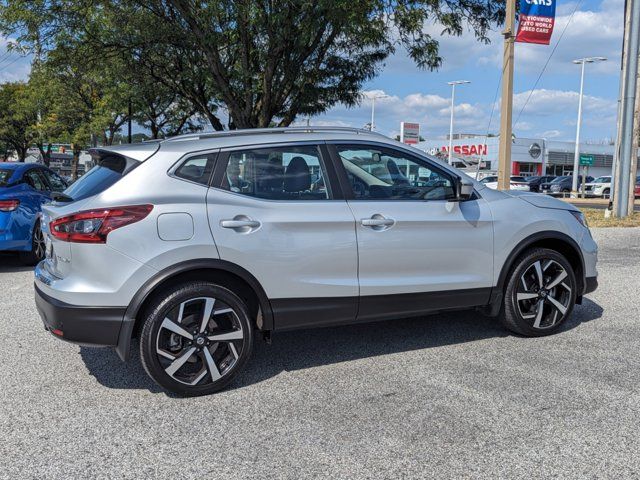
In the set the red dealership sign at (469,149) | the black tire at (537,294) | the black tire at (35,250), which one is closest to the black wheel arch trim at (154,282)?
the black tire at (537,294)

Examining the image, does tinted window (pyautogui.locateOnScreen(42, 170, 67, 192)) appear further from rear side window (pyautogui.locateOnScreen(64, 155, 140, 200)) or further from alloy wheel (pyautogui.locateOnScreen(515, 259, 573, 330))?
alloy wheel (pyautogui.locateOnScreen(515, 259, 573, 330))

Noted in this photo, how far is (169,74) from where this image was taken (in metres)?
17.1

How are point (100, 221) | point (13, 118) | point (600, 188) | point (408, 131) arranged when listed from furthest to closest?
point (13, 118) → point (600, 188) → point (408, 131) → point (100, 221)

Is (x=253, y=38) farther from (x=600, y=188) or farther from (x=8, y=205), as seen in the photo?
(x=600, y=188)

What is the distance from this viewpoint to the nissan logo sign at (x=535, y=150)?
200 ft

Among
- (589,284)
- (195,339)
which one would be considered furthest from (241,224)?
(589,284)

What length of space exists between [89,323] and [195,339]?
2.20 ft

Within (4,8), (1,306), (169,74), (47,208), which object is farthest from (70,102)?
(47,208)

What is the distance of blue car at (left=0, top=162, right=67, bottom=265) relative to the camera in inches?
323

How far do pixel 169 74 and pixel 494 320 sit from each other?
14039mm

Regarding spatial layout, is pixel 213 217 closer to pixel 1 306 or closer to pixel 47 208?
pixel 47 208

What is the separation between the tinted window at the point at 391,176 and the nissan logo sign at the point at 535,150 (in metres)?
60.7

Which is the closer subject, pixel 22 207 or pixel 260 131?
pixel 260 131

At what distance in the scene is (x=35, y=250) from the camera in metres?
8.83
